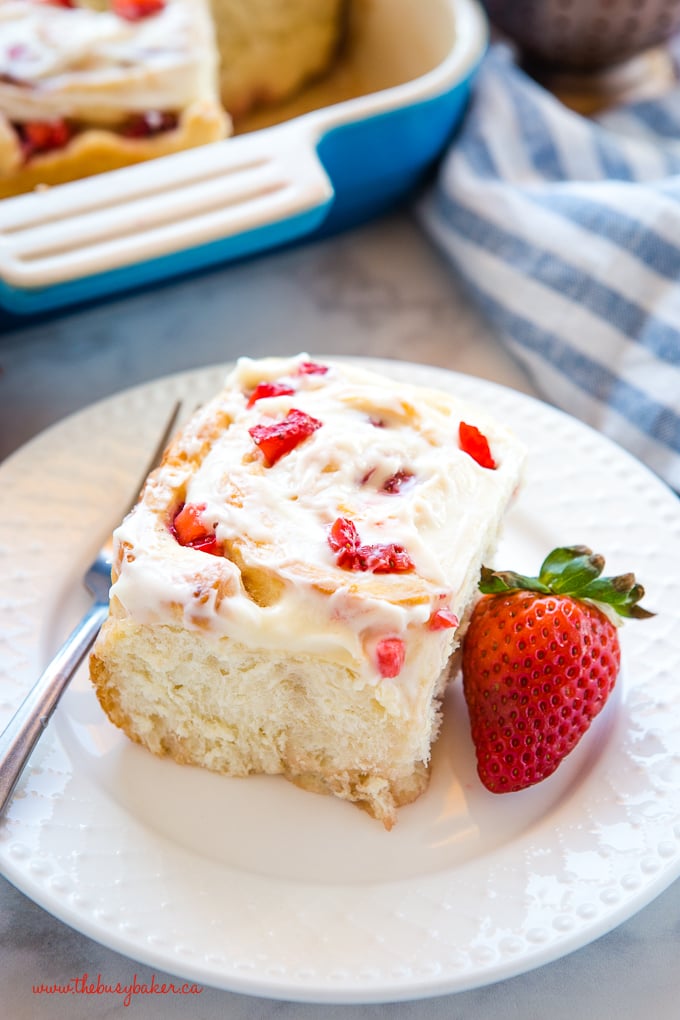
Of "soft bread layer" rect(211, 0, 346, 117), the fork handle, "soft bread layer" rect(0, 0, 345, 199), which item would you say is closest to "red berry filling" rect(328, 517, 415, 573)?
the fork handle

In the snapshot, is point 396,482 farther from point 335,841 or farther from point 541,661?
point 335,841

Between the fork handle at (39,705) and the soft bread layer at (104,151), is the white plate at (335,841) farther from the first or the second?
the soft bread layer at (104,151)

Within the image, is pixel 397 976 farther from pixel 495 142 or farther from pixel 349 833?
pixel 495 142

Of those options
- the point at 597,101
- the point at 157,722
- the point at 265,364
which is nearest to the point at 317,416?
the point at 265,364

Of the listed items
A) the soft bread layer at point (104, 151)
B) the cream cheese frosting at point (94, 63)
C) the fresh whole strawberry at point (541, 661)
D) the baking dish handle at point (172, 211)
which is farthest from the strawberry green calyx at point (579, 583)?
the cream cheese frosting at point (94, 63)

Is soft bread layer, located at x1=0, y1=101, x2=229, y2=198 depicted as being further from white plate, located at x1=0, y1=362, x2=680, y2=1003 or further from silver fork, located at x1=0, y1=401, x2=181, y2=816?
silver fork, located at x1=0, y1=401, x2=181, y2=816

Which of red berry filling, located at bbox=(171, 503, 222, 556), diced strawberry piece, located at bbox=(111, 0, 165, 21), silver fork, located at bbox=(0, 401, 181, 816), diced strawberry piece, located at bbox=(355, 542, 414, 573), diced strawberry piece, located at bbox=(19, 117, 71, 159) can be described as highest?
diced strawberry piece, located at bbox=(111, 0, 165, 21)

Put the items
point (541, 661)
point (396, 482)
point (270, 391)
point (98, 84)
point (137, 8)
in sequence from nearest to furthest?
1. point (541, 661)
2. point (396, 482)
3. point (270, 391)
4. point (98, 84)
5. point (137, 8)

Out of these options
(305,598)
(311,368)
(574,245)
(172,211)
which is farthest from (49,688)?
(574,245)
